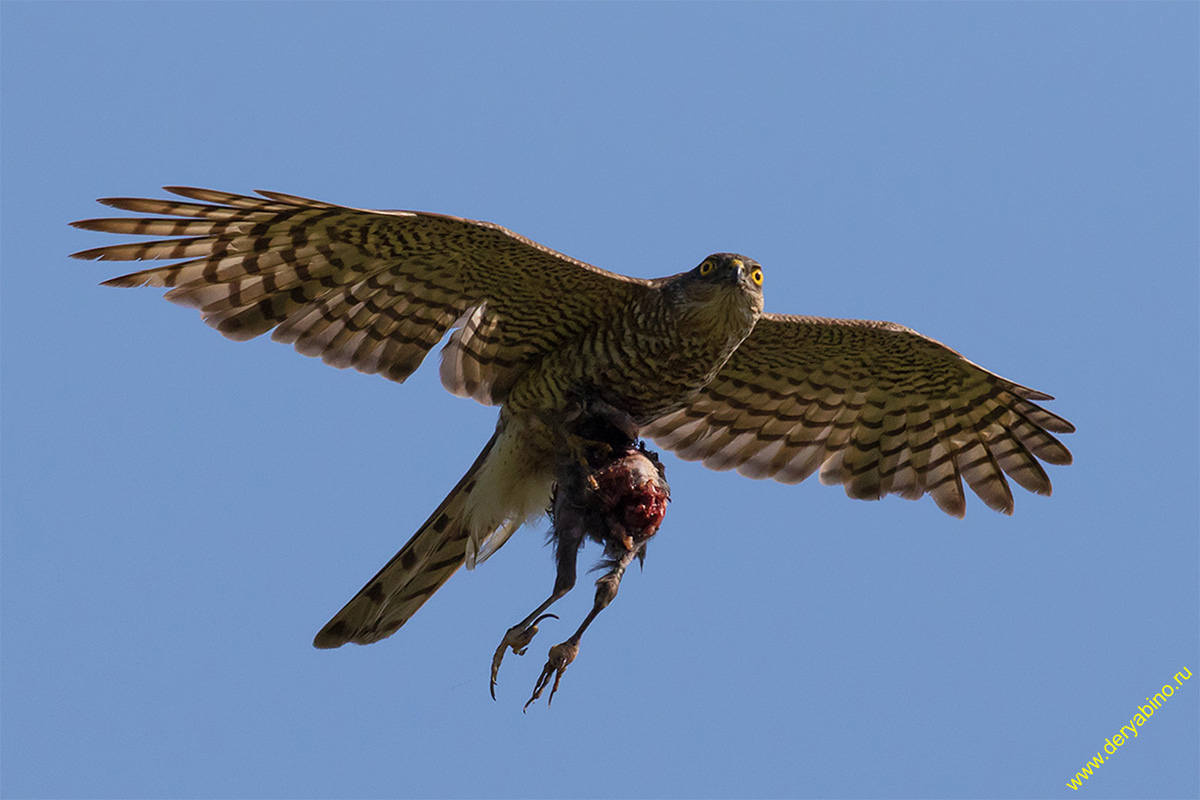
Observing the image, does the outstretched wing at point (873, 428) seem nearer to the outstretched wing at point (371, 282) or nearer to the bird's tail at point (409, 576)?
the outstretched wing at point (371, 282)

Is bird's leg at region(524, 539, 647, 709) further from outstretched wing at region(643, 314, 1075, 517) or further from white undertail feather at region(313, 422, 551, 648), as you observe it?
outstretched wing at region(643, 314, 1075, 517)

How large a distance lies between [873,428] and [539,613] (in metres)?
2.77

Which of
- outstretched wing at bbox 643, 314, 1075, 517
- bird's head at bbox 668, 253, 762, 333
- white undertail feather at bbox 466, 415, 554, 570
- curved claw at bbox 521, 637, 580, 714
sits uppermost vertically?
outstretched wing at bbox 643, 314, 1075, 517

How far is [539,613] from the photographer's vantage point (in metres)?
6.76

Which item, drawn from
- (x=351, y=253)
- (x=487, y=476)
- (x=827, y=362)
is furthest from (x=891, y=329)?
(x=351, y=253)

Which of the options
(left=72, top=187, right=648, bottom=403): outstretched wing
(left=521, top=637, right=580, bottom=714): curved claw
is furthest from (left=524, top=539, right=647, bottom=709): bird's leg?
(left=72, top=187, right=648, bottom=403): outstretched wing

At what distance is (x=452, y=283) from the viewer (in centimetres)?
746

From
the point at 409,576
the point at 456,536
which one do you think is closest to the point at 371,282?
the point at 456,536

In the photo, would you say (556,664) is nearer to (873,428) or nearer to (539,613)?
(539,613)

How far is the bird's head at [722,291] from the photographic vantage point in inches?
273

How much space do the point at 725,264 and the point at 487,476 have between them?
1698 mm

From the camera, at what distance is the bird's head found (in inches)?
273

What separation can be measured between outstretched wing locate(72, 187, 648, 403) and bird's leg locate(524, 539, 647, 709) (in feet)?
4.53

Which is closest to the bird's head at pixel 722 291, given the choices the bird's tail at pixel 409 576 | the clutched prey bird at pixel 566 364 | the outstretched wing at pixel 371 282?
the clutched prey bird at pixel 566 364
